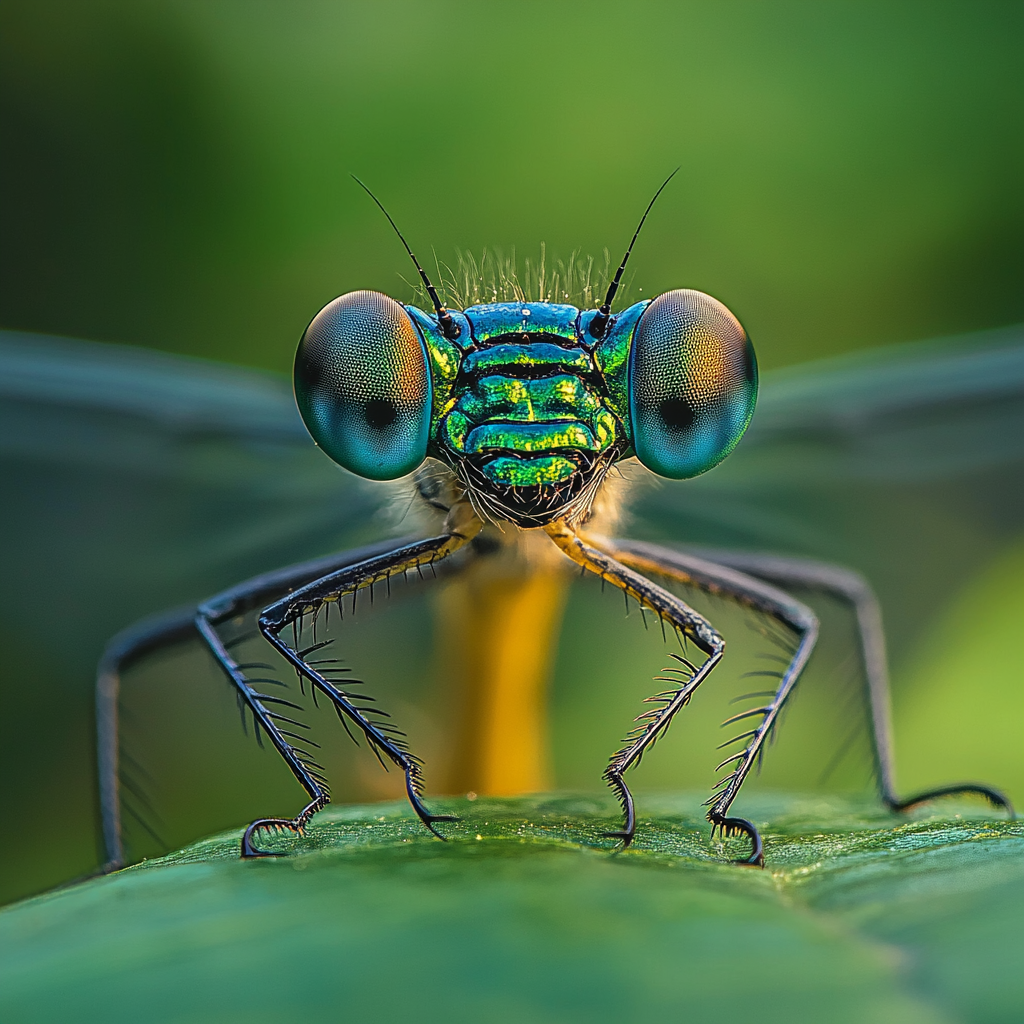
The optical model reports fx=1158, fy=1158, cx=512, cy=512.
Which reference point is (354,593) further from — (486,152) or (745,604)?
(486,152)

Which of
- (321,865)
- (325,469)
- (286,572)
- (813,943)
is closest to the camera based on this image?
(813,943)

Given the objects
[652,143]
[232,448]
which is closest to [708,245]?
[652,143]

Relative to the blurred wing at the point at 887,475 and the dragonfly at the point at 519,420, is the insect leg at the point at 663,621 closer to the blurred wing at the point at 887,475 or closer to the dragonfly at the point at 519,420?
the dragonfly at the point at 519,420

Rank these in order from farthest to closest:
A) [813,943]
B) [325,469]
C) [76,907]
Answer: [325,469] → [76,907] → [813,943]

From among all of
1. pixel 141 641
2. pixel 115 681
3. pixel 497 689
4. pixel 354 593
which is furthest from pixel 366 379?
pixel 497 689

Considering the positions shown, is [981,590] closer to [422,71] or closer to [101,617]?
[422,71]

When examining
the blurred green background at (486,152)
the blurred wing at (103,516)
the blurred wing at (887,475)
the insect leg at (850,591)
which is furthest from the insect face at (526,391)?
the blurred green background at (486,152)
